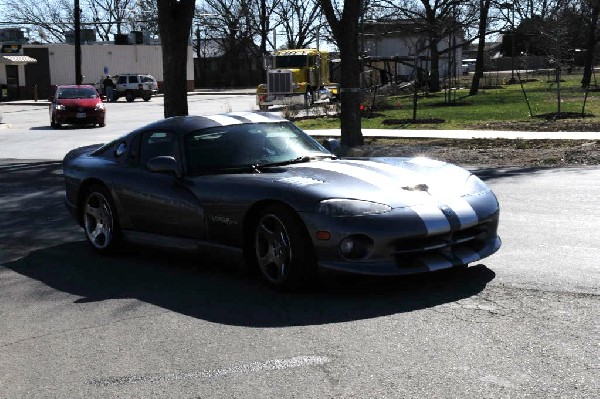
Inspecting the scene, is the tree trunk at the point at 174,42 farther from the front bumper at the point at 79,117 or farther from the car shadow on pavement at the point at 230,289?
the front bumper at the point at 79,117

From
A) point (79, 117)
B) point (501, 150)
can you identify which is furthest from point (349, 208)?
point (79, 117)

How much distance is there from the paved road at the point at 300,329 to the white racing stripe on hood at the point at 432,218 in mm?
463

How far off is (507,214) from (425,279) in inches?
132

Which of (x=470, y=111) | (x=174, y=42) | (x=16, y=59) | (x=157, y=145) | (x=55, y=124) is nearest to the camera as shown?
(x=157, y=145)

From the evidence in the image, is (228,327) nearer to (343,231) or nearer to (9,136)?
(343,231)

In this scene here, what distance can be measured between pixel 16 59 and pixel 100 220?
55.9 m

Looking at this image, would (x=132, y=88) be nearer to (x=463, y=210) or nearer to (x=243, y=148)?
(x=243, y=148)

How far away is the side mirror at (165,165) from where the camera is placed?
7398 mm

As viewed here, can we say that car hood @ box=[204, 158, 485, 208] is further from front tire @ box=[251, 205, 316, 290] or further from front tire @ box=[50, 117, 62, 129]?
front tire @ box=[50, 117, 62, 129]

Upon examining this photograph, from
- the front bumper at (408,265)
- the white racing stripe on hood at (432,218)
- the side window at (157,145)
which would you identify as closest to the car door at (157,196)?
the side window at (157,145)

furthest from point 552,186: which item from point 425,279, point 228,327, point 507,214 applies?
point 228,327

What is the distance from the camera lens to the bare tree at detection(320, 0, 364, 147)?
17812 mm

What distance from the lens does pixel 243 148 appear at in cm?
754

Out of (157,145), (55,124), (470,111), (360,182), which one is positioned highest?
(157,145)
